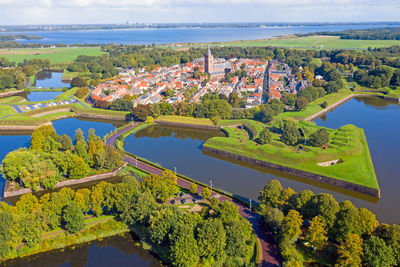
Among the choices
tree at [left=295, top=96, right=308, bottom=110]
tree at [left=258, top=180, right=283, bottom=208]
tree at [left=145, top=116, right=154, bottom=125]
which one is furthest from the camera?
tree at [left=295, top=96, right=308, bottom=110]

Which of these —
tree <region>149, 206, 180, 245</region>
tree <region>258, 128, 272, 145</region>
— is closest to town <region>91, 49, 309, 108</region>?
tree <region>258, 128, 272, 145</region>

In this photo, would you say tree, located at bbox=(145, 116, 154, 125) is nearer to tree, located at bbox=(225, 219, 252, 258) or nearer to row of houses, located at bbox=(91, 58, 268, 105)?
row of houses, located at bbox=(91, 58, 268, 105)

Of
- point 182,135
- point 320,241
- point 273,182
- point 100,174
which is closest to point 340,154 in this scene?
point 273,182

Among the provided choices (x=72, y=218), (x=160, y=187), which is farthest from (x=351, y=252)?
(x=72, y=218)

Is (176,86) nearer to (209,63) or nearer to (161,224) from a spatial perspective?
(209,63)

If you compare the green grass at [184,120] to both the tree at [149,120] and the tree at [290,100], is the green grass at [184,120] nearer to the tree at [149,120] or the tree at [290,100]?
the tree at [149,120]

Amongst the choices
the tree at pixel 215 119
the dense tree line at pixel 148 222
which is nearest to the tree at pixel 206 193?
the dense tree line at pixel 148 222
